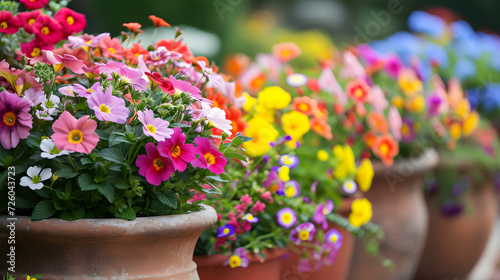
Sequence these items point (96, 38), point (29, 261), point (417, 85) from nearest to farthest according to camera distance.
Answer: point (29, 261)
point (96, 38)
point (417, 85)

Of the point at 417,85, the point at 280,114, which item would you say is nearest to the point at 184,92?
the point at 280,114

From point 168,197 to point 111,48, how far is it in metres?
0.48

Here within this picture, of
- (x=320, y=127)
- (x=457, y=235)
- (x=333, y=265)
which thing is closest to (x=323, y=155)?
(x=320, y=127)

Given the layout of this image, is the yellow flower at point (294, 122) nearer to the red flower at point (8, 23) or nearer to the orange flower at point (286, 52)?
the red flower at point (8, 23)

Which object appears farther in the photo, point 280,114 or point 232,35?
point 232,35

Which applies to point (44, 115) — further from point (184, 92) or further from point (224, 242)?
point (224, 242)

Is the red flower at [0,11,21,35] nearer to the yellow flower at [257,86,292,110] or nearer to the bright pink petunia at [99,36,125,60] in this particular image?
the bright pink petunia at [99,36,125,60]

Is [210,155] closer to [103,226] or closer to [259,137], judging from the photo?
[103,226]

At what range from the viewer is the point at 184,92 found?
1.32 metres

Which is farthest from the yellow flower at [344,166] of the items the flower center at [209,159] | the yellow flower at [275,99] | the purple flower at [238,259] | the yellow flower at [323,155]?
the flower center at [209,159]

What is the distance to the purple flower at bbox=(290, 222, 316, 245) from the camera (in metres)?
1.77

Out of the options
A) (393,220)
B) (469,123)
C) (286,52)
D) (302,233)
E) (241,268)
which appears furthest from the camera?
(469,123)

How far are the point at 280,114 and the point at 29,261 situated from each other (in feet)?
3.77

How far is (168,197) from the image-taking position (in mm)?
1255
